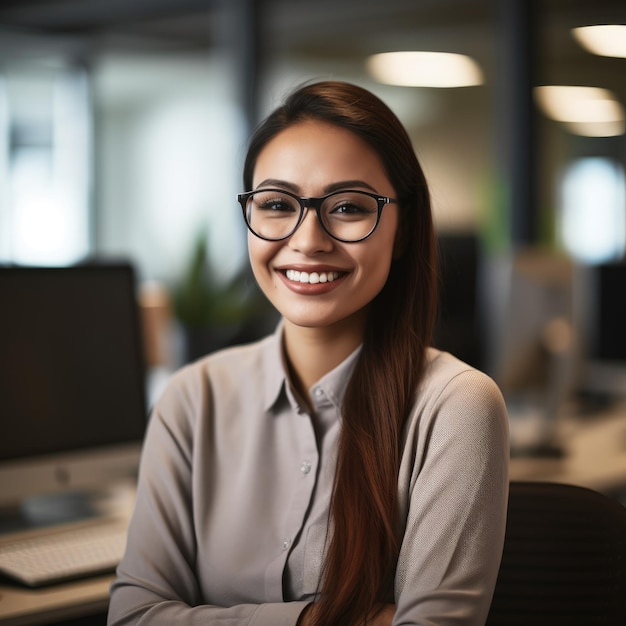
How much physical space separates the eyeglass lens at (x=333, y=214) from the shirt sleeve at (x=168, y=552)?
13.5 inches

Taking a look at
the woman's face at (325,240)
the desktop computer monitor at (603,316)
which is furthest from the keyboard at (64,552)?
the desktop computer monitor at (603,316)

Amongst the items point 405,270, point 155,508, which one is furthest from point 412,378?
point 155,508

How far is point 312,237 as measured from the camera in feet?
4.83

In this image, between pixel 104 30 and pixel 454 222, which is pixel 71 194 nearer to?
pixel 104 30

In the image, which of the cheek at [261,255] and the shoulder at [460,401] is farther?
the cheek at [261,255]

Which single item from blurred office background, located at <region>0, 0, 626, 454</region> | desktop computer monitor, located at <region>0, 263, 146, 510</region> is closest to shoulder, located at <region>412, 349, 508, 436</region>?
desktop computer monitor, located at <region>0, 263, 146, 510</region>

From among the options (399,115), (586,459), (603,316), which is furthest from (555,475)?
(399,115)

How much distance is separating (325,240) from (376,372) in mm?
236

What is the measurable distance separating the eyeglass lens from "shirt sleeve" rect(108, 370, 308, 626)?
0.34m

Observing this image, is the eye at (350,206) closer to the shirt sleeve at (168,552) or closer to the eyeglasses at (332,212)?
the eyeglasses at (332,212)

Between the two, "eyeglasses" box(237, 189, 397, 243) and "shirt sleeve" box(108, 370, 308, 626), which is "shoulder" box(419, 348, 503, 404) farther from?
"shirt sleeve" box(108, 370, 308, 626)

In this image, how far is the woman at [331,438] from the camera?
1.39 metres

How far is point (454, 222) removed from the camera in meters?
5.60

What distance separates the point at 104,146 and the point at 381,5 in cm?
260
